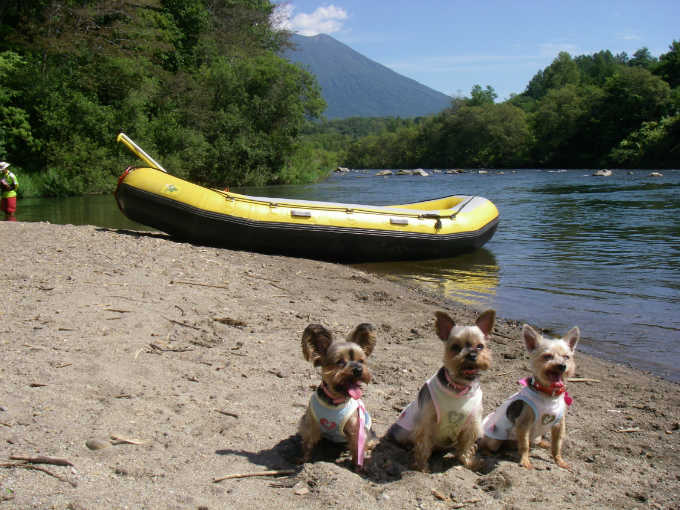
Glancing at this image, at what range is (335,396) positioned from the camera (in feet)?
11.4

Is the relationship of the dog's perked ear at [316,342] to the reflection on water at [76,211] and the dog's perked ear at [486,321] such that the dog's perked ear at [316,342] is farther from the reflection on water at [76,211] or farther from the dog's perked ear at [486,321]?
the reflection on water at [76,211]

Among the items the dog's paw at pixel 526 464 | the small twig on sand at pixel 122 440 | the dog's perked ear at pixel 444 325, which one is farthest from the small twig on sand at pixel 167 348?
the dog's paw at pixel 526 464

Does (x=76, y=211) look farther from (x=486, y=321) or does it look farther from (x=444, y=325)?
(x=486, y=321)

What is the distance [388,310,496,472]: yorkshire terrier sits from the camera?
350 cm

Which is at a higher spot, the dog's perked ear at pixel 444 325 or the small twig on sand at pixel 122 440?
the dog's perked ear at pixel 444 325

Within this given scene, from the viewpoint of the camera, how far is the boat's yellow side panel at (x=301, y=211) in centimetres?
1102

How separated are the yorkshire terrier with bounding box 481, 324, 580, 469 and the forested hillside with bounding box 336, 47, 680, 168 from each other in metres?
57.3

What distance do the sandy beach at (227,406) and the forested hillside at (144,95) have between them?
75.8 feet

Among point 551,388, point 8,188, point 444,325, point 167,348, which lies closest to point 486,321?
point 444,325

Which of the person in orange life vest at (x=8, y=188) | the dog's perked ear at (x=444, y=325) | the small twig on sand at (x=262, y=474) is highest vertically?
the person in orange life vest at (x=8, y=188)

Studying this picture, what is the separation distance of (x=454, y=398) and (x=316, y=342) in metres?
0.95

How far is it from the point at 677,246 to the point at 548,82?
136922mm

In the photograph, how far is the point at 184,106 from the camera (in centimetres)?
3634

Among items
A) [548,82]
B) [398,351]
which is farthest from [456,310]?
[548,82]
